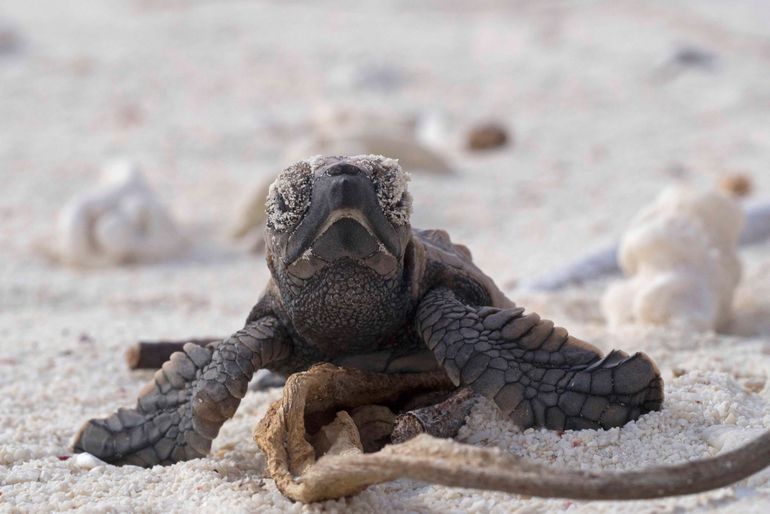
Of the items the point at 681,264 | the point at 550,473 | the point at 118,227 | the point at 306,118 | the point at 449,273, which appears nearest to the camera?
the point at 550,473

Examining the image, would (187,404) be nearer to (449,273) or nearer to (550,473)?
(449,273)

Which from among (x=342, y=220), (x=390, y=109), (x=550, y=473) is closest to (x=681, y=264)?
(x=342, y=220)

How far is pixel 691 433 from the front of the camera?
1.90 meters

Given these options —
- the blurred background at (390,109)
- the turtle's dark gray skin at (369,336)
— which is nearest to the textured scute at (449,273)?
the turtle's dark gray skin at (369,336)

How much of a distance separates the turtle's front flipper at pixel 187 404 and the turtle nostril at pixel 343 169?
0.44 metres

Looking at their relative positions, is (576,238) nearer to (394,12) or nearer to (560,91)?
(560,91)

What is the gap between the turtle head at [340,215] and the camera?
1846 millimetres

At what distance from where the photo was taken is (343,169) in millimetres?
1862

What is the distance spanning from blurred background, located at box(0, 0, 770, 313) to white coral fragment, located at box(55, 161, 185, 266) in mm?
106

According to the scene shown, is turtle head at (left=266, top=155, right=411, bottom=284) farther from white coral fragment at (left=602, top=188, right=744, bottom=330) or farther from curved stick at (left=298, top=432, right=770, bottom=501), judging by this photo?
white coral fragment at (left=602, top=188, right=744, bottom=330)

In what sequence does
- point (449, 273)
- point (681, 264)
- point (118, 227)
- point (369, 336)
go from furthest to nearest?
point (118, 227) < point (681, 264) < point (449, 273) < point (369, 336)

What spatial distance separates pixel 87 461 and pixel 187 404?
0.25 metres

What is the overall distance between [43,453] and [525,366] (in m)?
1.11

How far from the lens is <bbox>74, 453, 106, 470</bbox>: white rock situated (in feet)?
6.99
